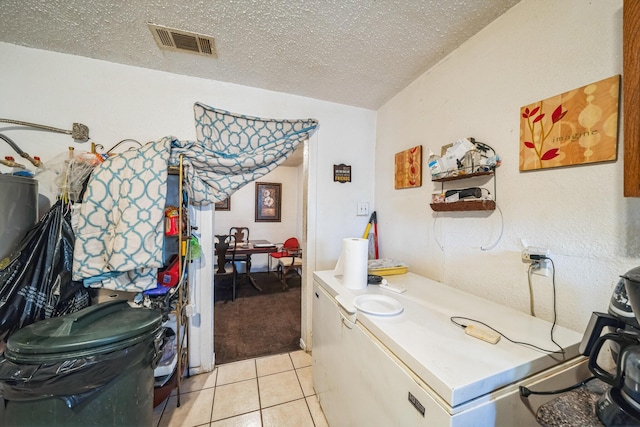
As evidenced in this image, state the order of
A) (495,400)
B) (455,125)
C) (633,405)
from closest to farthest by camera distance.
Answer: (633,405) < (495,400) < (455,125)

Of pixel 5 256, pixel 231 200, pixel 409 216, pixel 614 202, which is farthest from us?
pixel 231 200

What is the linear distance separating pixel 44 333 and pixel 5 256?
0.67m

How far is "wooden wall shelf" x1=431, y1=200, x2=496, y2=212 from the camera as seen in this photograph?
1.17 metres

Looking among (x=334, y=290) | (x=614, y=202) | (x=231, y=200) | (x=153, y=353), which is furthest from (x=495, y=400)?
(x=231, y=200)

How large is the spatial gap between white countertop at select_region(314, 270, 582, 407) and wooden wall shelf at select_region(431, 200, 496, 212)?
0.47m

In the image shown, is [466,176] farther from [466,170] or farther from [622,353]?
[622,353]

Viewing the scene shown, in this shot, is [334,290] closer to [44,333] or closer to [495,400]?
[495,400]

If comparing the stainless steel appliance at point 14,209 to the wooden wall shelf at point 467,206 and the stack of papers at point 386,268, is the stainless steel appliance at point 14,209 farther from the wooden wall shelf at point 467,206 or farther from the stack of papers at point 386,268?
the wooden wall shelf at point 467,206

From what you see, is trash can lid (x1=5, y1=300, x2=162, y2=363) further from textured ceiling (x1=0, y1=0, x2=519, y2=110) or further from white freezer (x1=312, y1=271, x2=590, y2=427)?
textured ceiling (x1=0, y1=0, x2=519, y2=110)

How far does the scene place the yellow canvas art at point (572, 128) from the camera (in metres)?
0.82

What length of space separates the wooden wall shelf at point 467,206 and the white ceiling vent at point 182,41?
5.63ft

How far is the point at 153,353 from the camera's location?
3.67ft

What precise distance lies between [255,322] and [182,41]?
103 inches

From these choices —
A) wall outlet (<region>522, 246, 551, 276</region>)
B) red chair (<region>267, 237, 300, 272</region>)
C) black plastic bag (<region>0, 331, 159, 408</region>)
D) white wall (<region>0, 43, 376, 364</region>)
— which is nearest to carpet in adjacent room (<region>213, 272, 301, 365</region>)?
white wall (<region>0, 43, 376, 364</region>)
